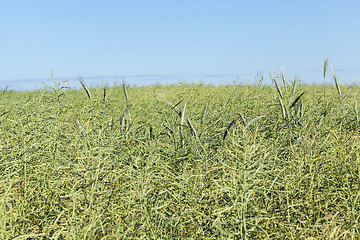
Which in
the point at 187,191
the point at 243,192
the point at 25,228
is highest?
the point at 243,192

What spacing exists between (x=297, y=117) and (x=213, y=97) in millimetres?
3610

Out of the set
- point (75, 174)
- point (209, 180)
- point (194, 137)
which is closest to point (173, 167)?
point (194, 137)

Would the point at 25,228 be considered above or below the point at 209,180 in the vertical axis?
below

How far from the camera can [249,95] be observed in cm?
728

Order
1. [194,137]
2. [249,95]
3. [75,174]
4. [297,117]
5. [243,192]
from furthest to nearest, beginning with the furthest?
[249,95] → [297,117] → [194,137] → [75,174] → [243,192]

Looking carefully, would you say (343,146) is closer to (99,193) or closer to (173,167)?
(173,167)

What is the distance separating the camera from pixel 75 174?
3.20 meters

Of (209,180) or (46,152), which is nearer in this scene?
(209,180)

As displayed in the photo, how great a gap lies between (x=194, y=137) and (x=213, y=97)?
426cm

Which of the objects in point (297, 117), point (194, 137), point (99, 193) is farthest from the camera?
point (297, 117)

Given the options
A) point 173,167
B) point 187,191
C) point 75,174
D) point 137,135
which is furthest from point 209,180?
point 137,135

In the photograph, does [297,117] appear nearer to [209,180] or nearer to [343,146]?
[343,146]

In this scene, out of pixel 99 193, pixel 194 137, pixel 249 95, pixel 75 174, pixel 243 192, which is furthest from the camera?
pixel 249 95

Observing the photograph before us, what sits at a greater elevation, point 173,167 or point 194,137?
point 194,137
